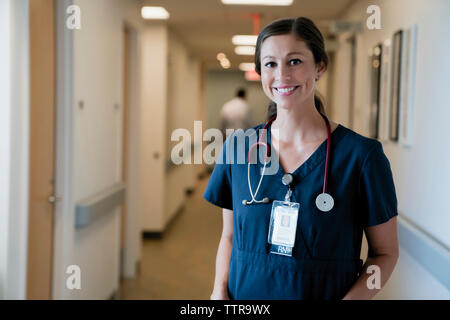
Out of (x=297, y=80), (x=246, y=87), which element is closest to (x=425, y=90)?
(x=297, y=80)

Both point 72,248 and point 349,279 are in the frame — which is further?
point 72,248

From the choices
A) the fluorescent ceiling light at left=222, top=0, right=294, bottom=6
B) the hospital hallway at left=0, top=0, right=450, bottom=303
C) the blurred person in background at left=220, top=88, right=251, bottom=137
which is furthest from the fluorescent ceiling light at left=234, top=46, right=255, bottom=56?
the fluorescent ceiling light at left=222, top=0, right=294, bottom=6

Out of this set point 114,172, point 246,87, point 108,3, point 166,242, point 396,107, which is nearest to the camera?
point 396,107

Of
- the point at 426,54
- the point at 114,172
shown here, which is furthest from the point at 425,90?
the point at 114,172

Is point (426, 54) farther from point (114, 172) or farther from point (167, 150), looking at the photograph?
point (167, 150)

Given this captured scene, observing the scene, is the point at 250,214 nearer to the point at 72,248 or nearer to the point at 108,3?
the point at 72,248

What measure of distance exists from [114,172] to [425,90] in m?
2.14

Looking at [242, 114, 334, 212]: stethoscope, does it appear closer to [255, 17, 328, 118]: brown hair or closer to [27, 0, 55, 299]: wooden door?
[255, 17, 328, 118]: brown hair

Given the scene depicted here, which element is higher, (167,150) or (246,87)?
(246,87)

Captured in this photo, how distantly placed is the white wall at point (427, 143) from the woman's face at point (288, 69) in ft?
3.84

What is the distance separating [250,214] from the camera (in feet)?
3.82

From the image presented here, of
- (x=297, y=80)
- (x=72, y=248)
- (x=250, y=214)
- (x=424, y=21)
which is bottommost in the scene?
(x=72, y=248)

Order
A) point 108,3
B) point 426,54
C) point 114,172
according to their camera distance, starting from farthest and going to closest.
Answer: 1. point 114,172
2. point 108,3
3. point 426,54

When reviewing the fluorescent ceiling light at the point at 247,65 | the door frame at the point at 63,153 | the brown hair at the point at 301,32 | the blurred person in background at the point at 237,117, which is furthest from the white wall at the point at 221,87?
the brown hair at the point at 301,32
